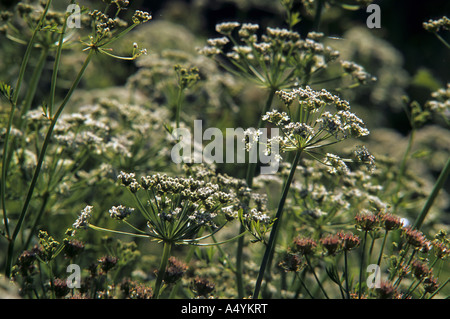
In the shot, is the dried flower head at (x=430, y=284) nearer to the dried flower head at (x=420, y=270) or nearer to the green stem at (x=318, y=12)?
the dried flower head at (x=420, y=270)

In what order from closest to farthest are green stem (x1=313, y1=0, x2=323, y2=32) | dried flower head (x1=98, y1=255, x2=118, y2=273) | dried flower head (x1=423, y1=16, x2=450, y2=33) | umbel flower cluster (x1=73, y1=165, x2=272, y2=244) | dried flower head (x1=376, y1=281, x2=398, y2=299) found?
1. dried flower head (x1=376, y1=281, x2=398, y2=299)
2. umbel flower cluster (x1=73, y1=165, x2=272, y2=244)
3. dried flower head (x1=98, y1=255, x2=118, y2=273)
4. dried flower head (x1=423, y1=16, x2=450, y2=33)
5. green stem (x1=313, y1=0, x2=323, y2=32)

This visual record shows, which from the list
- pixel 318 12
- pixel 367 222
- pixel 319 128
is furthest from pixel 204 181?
pixel 318 12

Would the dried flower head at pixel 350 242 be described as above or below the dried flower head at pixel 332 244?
above

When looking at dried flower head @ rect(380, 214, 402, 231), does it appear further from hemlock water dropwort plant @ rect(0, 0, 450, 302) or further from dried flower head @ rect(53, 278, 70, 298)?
dried flower head @ rect(53, 278, 70, 298)

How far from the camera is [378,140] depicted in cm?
714

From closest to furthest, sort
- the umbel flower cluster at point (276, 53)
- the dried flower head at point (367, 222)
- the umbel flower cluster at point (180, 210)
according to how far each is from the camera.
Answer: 1. the umbel flower cluster at point (180, 210)
2. the dried flower head at point (367, 222)
3. the umbel flower cluster at point (276, 53)

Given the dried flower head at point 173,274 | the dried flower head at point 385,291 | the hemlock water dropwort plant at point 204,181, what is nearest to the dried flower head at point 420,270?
the hemlock water dropwort plant at point 204,181

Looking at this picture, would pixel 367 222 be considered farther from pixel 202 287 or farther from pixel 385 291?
pixel 202 287

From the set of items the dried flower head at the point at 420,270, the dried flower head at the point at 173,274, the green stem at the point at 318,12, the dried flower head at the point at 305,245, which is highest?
the green stem at the point at 318,12

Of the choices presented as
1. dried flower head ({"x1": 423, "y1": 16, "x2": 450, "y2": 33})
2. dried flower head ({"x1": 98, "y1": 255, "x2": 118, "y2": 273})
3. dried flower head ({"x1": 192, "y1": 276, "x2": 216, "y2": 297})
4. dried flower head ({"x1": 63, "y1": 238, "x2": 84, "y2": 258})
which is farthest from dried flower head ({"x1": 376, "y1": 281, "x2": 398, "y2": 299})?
dried flower head ({"x1": 423, "y1": 16, "x2": 450, "y2": 33})

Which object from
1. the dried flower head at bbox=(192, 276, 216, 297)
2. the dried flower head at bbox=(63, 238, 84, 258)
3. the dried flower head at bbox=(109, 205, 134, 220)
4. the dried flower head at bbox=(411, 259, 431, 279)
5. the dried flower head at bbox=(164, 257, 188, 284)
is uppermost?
the dried flower head at bbox=(109, 205, 134, 220)
